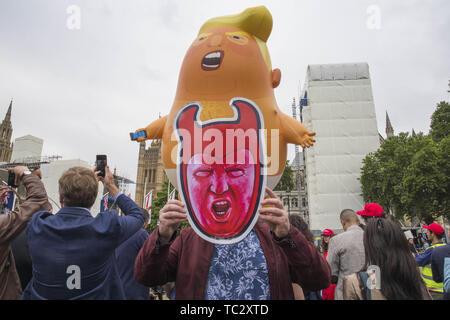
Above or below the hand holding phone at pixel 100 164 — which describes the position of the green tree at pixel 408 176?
above

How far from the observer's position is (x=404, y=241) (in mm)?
1980

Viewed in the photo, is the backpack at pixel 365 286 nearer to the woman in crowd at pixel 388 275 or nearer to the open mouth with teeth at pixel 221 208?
the woman in crowd at pixel 388 275

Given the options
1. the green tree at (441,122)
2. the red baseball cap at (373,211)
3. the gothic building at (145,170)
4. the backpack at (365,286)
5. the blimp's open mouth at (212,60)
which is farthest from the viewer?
the gothic building at (145,170)

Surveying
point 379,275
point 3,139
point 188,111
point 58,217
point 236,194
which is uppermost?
point 3,139

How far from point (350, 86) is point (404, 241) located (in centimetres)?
2782

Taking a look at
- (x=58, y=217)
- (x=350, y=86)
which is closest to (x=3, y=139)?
(x=350, y=86)

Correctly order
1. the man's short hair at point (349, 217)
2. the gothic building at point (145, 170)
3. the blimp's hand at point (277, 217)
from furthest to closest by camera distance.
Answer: the gothic building at point (145, 170)
the man's short hair at point (349, 217)
the blimp's hand at point (277, 217)

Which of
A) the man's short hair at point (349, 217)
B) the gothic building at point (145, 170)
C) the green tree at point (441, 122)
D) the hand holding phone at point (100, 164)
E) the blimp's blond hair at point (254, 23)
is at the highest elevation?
the gothic building at point (145, 170)

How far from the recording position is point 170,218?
61.5 inches

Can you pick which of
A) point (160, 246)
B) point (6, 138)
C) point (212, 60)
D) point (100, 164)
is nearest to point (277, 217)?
point (160, 246)

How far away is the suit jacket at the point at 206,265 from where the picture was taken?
1574 millimetres

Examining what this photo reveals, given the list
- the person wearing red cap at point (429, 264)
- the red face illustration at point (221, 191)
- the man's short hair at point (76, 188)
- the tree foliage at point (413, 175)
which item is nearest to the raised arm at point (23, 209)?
the man's short hair at point (76, 188)

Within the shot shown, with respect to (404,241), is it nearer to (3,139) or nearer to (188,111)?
(188,111)

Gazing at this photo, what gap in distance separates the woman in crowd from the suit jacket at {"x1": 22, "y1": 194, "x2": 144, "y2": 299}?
4.94ft
